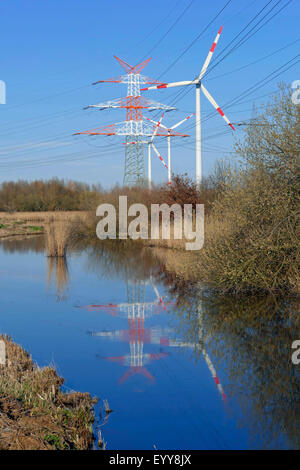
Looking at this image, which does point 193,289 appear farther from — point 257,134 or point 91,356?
point 91,356

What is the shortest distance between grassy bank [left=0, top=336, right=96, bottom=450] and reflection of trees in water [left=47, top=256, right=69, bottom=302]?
6.93 metres

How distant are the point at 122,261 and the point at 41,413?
1619cm

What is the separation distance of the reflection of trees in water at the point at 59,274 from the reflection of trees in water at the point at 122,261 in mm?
1059

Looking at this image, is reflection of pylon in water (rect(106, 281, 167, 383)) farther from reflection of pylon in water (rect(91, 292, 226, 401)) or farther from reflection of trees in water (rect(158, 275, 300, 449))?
reflection of trees in water (rect(158, 275, 300, 449))

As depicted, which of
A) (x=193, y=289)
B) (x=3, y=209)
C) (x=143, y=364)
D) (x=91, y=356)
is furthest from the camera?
(x=3, y=209)

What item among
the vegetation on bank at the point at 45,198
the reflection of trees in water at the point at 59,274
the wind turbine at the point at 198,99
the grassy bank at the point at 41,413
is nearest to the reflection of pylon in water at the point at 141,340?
the grassy bank at the point at 41,413

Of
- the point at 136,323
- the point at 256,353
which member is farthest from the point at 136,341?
the point at 256,353

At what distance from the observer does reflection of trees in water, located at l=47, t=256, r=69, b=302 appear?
15.0 meters

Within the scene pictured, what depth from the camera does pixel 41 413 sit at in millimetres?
5785

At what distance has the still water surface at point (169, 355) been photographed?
5.69 metres

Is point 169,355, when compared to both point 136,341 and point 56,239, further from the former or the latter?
point 56,239

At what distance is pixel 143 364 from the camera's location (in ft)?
26.2

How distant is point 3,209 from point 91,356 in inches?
1938

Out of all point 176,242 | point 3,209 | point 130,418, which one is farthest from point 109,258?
point 3,209
